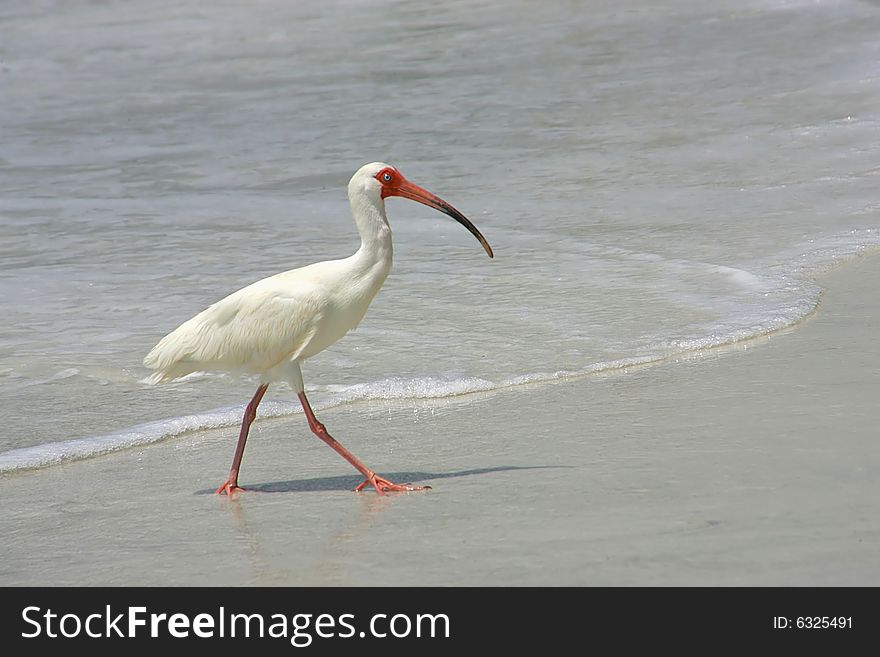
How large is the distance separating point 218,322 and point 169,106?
42.8 feet

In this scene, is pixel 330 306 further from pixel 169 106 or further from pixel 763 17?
pixel 763 17

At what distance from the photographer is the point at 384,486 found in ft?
17.2

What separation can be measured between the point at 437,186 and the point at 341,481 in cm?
724

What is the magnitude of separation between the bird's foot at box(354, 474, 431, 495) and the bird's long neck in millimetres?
804

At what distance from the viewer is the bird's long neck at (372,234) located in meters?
5.30

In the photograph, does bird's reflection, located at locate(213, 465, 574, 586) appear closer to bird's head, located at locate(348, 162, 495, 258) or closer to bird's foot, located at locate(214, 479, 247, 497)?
bird's foot, located at locate(214, 479, 247, 497)

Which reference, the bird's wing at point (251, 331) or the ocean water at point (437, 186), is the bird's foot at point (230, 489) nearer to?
the bird's wing at point (251, 331)

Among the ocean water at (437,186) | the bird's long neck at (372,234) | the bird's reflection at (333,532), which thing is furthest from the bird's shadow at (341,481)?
the ocean water at (437,186)

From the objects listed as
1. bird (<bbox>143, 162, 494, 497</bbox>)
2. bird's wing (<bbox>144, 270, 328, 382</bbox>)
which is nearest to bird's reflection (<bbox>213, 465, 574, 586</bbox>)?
bird (<bbox>143, 162, 494, 497</bbox>)

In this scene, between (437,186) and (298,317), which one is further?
(437,186)

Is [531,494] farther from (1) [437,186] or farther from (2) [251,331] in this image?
(1) [437,186]

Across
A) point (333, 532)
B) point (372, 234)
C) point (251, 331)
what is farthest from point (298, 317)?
point (333, 532)

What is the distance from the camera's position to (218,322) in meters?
5.46
